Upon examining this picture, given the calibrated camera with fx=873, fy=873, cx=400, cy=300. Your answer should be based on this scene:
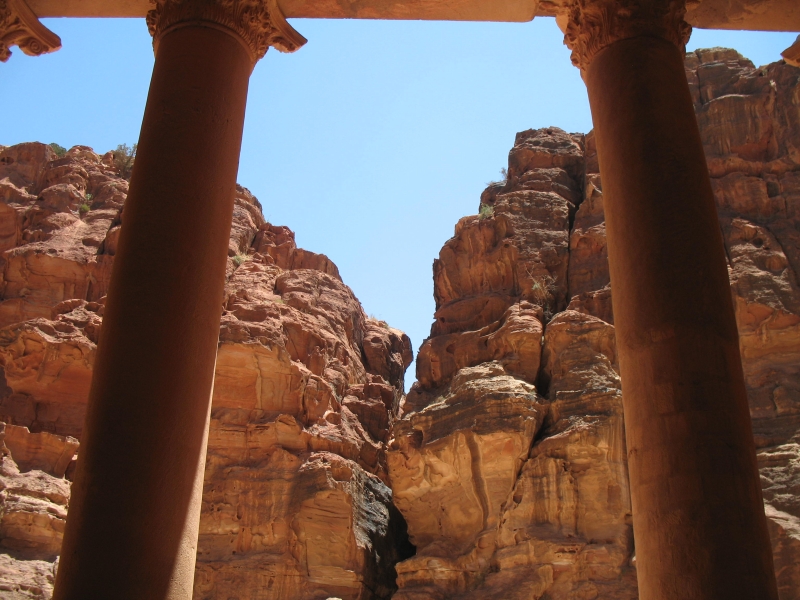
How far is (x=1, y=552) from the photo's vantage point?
83.5 ft

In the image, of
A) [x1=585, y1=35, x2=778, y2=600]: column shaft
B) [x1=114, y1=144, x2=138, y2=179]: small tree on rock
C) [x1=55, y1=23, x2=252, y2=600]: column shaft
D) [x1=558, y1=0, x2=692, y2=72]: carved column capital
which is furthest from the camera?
[x1=114, y1=144, x2=138, y2=179]: small tree on rock

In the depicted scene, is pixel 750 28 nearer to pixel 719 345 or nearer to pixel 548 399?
pixel 719 345

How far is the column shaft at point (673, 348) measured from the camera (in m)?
6.27

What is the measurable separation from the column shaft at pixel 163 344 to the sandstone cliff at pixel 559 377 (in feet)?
60.9

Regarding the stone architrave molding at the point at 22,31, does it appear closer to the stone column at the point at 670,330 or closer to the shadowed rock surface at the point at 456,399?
the stone column at the point at 670,330

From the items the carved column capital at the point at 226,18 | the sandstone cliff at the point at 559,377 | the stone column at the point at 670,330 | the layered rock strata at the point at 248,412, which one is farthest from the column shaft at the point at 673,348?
the layered rock strata at the point at 248,412

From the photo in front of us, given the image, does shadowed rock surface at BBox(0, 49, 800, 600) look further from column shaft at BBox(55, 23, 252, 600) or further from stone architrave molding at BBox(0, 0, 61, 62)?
column shaft at BBox(55, 23, 252, 600)

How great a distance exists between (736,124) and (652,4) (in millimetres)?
25558

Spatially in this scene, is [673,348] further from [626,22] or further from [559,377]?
[559,377]

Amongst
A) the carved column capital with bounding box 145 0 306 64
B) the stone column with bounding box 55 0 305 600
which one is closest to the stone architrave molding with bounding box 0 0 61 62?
the carved column capital with bounding box 145 0 306 64

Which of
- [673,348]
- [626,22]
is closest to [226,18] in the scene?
[626,22]

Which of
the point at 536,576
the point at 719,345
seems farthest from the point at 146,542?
the point at 536,576

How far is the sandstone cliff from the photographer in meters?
24.4

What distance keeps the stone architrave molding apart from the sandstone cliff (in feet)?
60.7
